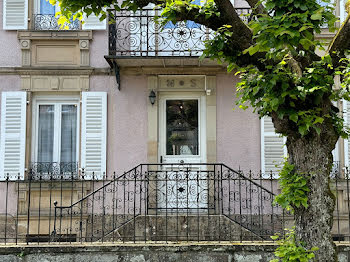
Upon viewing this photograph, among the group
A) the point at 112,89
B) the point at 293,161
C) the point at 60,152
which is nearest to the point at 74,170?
the point at 60,152

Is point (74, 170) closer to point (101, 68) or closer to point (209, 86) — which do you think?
point (101, 68)

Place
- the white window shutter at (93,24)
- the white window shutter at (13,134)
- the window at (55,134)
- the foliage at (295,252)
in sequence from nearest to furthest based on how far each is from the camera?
the foliage at (295,252)
the white window shutter at (13,134)
the window at (55,134)
the white window shutter at (93,24)

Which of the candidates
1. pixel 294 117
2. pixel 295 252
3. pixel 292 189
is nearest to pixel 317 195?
pixel 292 189

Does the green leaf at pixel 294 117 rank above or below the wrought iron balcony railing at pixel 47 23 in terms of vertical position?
below

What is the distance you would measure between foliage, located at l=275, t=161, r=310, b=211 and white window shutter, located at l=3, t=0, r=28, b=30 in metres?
7.00

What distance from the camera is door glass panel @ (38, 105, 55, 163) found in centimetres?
914

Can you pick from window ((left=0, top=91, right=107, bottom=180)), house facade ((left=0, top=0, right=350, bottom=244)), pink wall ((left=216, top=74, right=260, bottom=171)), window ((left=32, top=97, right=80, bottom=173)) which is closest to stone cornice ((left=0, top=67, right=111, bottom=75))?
house facade ((left=0, top=0, right=350, bottom=244))

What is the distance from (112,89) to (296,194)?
588cm

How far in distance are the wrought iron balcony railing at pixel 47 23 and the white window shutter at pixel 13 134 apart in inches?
59.9

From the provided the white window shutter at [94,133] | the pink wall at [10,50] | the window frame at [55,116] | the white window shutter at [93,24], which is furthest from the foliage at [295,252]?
the pink wall at [10,50]

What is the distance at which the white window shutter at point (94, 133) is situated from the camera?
8883mm

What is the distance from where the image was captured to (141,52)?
859 centimetres

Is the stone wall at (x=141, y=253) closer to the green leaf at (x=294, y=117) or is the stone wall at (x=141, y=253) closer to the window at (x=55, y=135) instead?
the window at (x=55, y=135)

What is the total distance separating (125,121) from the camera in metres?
9.11
